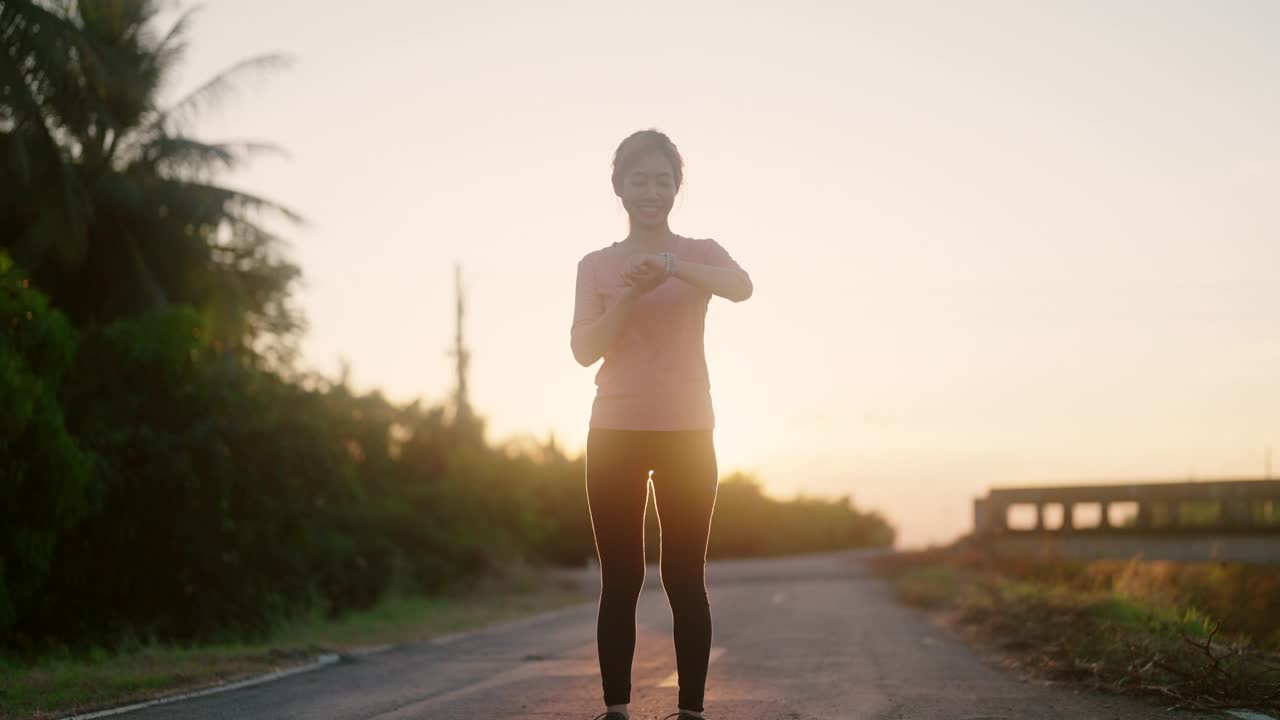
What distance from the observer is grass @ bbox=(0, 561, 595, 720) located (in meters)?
6.37

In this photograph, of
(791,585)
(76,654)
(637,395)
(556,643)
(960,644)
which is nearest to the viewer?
(637,395)

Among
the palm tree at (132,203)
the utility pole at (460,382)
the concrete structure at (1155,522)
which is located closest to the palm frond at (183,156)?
the palm tree at (132,203)

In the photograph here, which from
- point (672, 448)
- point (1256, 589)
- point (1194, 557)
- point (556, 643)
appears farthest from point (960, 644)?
point (1194, 557)

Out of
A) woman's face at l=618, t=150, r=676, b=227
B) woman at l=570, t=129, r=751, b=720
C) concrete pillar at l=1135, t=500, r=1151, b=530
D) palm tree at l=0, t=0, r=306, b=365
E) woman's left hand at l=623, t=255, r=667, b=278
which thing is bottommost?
concrete pillar at l=1135, t=500, r=1151, b=530

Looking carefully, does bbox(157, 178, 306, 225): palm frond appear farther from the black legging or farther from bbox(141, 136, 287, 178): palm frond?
the black legging

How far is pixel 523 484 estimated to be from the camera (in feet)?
87.5

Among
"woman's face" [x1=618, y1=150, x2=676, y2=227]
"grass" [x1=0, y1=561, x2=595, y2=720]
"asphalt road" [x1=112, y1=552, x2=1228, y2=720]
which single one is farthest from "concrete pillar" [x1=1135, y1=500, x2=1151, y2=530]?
"woman's face" [x1=618, y1=150, x2=676, y2=227]

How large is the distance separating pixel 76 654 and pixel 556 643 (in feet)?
15.8

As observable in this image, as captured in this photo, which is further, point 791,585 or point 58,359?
point 791,585

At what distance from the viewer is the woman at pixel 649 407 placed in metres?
3.90

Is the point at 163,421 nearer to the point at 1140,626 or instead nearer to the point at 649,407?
the point at 1140,626

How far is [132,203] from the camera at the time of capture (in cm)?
2144

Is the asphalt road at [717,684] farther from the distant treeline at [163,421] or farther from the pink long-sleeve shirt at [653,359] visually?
the distant treeline at [163,421]

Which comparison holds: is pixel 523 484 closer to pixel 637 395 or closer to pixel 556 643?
pixel 556 643
